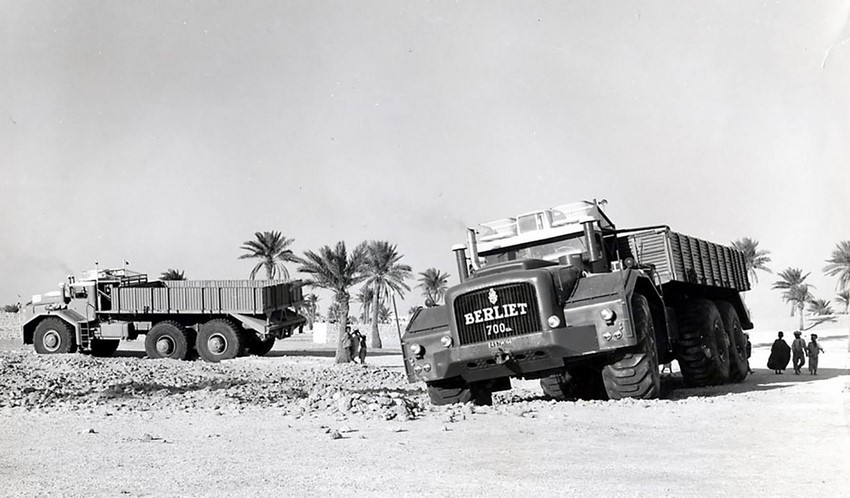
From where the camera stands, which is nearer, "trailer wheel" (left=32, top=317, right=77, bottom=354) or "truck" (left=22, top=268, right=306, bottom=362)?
"truck" (left=22, top=268, right=306, bottom=362)

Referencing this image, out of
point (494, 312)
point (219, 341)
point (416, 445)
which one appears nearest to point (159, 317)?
point (219, 341)

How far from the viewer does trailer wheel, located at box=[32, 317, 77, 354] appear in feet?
85.5

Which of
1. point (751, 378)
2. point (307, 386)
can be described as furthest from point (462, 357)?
point (751, 378)

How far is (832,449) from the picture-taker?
22.7ft

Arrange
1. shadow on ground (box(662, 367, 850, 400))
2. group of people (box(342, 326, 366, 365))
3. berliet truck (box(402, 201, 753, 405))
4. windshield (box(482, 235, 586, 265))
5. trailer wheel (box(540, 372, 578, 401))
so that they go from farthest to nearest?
1. group of people (box(342, 326, 366, 365))
2. trailer wheel (box(540, 372, 578, 401))
3. shadow on ground (box(662, 367, 850, 400))
4. windshield (box(482, 235, 586, 265))
5. berliet truck (box(402, 201, 753, 405))

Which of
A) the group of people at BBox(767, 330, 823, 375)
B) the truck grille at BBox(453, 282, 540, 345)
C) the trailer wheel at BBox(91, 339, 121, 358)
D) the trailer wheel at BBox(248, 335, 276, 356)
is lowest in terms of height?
the group of people at BBox(767, 330, 823, 375)

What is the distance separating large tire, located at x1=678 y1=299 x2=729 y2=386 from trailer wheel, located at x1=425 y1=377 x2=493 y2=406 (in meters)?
4.01

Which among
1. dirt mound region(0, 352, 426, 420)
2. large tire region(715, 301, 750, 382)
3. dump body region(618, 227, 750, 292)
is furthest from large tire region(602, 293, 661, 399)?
large tire region(715, 301, 750, 382)

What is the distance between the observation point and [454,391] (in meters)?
11.2

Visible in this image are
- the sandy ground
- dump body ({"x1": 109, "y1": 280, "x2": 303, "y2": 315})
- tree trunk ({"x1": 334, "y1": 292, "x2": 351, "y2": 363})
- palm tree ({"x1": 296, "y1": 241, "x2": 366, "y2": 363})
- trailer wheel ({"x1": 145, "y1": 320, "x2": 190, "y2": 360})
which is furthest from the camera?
palm tree ({"x1": 296, "y1": 241, "x2": 366, "y2": 363})

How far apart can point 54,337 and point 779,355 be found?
20.9 metres

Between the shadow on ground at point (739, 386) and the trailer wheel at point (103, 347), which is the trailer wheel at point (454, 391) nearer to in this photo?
the shadow on ground at point (739, 386)

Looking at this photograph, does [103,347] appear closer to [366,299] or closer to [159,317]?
[159,317]

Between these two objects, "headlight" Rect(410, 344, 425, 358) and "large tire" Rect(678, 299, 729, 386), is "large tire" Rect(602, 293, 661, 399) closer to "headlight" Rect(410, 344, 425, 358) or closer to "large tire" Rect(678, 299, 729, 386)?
"headlight" Rect(410, 344, 425, 358)
